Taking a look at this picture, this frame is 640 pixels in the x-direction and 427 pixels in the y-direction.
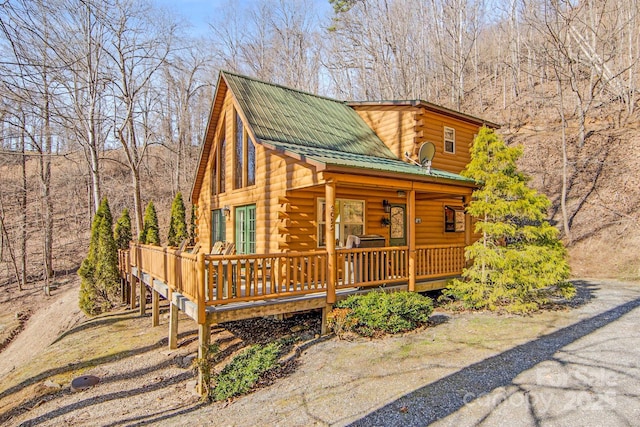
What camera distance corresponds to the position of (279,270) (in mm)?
7203

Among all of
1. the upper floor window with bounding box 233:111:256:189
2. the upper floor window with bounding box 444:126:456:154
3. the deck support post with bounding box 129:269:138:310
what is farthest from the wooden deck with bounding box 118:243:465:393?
the upper floor window with bounding box 444:126:456:154

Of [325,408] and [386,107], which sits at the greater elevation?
[386,107]

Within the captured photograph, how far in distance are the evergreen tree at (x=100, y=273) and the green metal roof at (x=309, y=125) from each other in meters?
8.19

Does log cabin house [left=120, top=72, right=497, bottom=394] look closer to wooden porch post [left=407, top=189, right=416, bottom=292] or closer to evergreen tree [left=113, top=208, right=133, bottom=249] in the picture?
wooden porch post [left=407, top=189, right=416, bottom=292]

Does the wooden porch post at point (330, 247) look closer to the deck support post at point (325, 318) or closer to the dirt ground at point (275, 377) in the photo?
the deck support post at point (325, 318)

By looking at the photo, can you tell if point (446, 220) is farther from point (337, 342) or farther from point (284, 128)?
point (337, 342)

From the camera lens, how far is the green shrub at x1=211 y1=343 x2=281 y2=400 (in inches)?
232

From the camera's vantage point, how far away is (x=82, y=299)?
45.3 ft

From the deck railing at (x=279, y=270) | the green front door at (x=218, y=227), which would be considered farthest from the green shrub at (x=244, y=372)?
the green front door at (x=218, y=227)

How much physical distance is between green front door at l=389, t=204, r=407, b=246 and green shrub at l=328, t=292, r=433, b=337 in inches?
165

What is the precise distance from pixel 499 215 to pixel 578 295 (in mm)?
3722

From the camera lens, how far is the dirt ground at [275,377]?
5113 millimetres

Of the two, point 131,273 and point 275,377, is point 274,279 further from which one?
point 131,273

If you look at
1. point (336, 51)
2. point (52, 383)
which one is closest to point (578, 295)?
point (52, 383)
